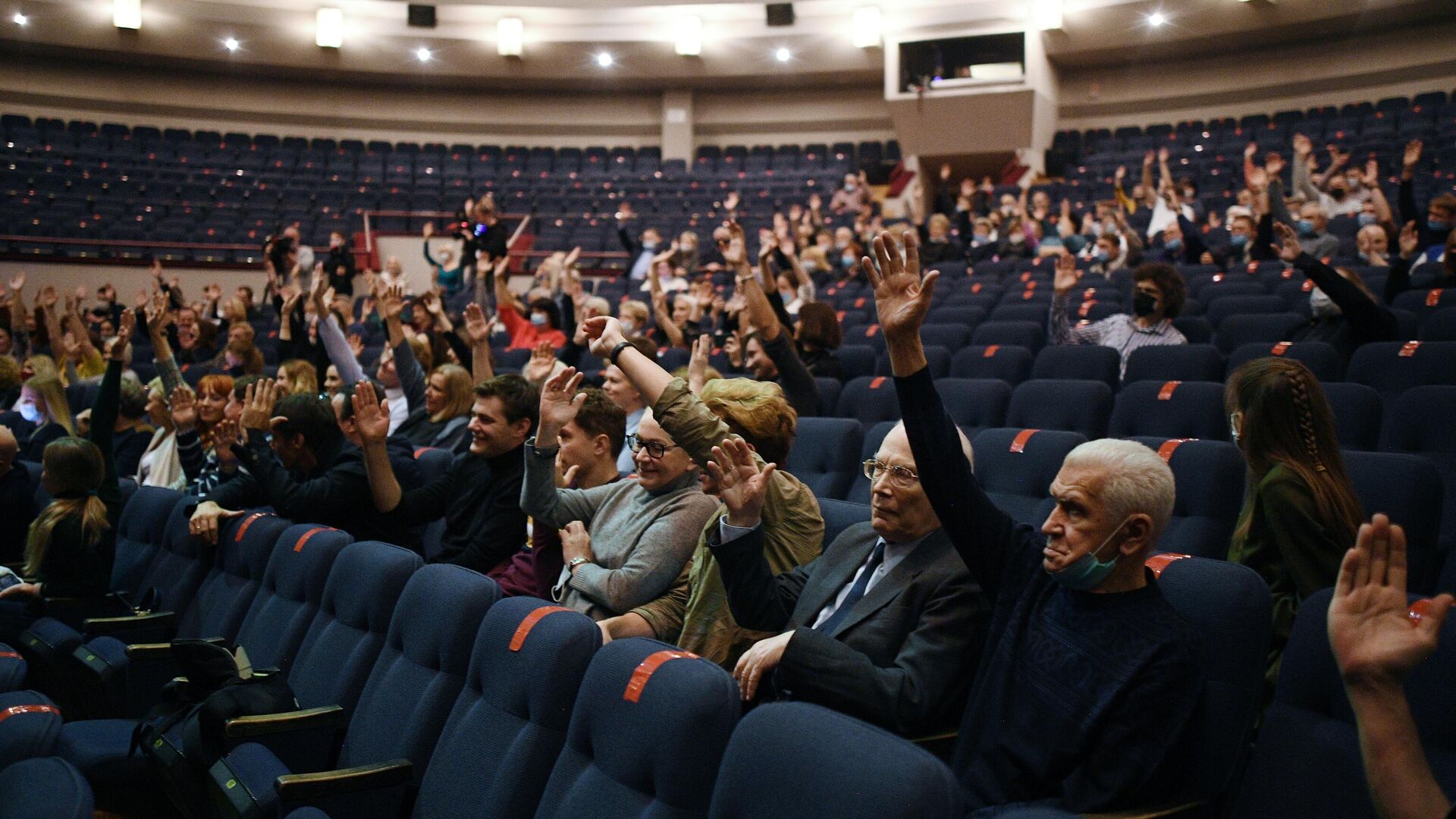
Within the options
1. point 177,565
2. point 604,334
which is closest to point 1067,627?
point 604,334

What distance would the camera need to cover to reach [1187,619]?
146cm

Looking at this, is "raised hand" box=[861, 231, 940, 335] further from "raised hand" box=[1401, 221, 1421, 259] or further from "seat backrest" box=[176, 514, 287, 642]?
"raised hand" box=[1401, 221, 1421, 259]

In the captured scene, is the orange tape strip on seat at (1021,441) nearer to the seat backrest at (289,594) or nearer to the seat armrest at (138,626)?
the seat backrest at (289,594)

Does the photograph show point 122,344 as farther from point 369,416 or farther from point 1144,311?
point 1144,311

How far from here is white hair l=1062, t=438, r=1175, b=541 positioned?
1.39 m

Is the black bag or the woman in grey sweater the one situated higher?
the woman in grey sweater

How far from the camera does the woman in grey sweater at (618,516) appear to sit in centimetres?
201

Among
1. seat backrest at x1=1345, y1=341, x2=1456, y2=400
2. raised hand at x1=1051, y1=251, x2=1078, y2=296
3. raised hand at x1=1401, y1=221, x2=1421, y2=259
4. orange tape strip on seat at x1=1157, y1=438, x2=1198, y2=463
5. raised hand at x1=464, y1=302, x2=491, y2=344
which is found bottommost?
orange tape strip on seat at x1=1157, y1=438, x2=1198, y2=463

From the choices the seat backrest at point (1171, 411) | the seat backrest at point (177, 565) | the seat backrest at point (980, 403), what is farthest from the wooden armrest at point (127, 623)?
the seat backrest at point (1171, 411)

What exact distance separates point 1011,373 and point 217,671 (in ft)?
9.93

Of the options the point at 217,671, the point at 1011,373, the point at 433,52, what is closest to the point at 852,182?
the point at 433,52

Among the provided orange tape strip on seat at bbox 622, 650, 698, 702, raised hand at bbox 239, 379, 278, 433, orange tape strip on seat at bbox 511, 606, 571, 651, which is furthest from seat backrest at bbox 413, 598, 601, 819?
raised hand at bbox 239, 379, 278, 433

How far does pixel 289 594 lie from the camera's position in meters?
2.56

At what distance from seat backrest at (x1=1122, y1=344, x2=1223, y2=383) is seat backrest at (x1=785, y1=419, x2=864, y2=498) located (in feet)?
3.98
